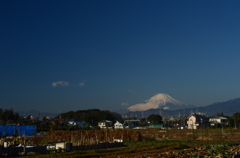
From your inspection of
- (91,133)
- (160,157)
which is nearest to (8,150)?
(160,157)

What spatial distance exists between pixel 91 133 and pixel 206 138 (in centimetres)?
1382

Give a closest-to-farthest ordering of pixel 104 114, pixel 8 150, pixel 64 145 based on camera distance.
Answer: pixel 8 150 < pixel 64 145 < pixel 104 114

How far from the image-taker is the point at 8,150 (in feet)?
71.9

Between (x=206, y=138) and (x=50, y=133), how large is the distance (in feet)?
63.7

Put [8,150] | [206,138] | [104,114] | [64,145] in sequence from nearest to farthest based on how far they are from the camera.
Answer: [8,150] < [64,145] < [206,138] < [104,114]

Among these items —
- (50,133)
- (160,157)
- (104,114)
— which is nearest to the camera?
(160,157)

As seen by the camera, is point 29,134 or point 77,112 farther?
point 77,112

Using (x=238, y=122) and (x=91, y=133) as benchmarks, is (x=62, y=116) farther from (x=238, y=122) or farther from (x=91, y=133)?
(x=91, y=133)

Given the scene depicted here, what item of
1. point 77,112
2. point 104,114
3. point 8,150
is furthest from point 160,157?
point 77,112

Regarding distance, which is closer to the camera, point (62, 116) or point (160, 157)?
point (160, 157)

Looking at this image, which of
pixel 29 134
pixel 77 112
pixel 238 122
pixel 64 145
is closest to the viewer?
pixel 64 145

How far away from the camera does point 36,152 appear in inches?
945

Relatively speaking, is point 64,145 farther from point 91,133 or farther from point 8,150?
point 91,133

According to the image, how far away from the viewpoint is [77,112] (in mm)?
129000
